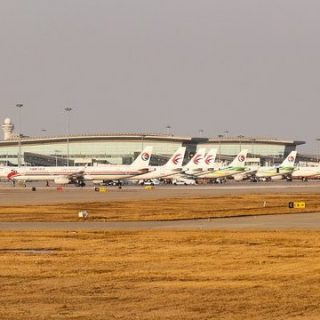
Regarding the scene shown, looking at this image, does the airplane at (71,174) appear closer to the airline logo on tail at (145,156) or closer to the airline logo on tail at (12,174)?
the airline logo on tail at (12,174)

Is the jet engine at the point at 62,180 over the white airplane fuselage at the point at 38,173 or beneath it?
beneath

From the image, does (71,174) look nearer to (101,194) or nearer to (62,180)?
(62,180)

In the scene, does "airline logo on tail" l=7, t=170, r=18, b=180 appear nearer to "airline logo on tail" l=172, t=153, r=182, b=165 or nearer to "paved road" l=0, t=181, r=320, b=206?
"paved road" l=0, t=181, r=320, b=206

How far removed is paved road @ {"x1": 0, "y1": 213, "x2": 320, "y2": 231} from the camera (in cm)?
4869

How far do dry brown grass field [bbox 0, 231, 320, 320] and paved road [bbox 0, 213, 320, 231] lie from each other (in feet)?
18.7

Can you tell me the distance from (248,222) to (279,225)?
3493 millimetres

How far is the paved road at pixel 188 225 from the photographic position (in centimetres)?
4869

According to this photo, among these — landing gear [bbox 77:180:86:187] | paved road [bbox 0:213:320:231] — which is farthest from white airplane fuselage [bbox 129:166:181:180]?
paved road [bbox 0:213:320:231]

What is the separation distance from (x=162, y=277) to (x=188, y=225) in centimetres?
2358

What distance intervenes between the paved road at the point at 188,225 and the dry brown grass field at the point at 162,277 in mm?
5687

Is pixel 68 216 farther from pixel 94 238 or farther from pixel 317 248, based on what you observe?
pixel 317 248

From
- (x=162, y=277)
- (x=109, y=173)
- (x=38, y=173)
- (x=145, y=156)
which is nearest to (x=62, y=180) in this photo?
(x=38, y=173)

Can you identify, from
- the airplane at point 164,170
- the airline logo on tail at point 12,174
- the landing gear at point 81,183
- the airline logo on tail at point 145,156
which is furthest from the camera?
the airline logo on tail at point 145,156

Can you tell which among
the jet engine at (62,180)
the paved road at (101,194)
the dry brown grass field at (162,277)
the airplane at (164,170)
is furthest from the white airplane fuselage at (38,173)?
the dry brown grass field at (162,277)
